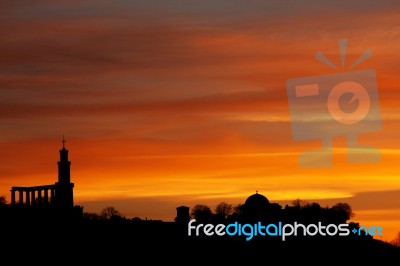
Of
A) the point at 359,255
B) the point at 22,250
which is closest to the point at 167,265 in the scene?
the point at 22,250

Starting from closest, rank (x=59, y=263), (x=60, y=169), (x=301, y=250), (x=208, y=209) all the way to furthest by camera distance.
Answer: (x=59, y=263) → (x=301, y=250) → (x=60, y=169) → (x=208, y=209)

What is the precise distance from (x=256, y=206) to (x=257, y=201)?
7.61 ft

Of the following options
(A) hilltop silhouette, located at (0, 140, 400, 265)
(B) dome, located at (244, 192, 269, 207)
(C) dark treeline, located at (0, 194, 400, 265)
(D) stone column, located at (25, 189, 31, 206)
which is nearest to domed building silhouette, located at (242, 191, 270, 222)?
(B) dome, located at (244, 192, 269, 207)

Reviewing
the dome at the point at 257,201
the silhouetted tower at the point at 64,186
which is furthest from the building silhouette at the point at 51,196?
the dome at the point at 257,201

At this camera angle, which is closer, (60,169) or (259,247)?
(259,247)

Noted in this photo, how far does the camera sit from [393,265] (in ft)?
282

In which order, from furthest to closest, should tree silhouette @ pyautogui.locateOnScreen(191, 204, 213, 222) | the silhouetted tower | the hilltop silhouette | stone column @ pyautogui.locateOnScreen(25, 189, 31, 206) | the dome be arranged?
tree silhouette @ pyautogui.locateOnScreen(191, 204, 213, 222) → the dome → the silhouetted tower → stone column @ pyautogui.locateOnScreen(25, 189, 31, 206) → the hilltop silhouette

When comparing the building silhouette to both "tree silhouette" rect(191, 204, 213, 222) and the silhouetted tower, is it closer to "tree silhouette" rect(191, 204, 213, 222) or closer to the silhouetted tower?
the silhouetted tower

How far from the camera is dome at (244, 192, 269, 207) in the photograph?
4978 inches

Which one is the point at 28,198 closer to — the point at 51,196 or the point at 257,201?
the point at 51,196

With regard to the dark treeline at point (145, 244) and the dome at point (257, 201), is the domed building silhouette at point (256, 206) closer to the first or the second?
the dome at point (257, 201)

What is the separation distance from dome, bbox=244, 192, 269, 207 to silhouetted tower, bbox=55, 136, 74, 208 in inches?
A: 1050

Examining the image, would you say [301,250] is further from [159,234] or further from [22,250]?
[22,250]

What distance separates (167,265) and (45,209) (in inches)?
556
